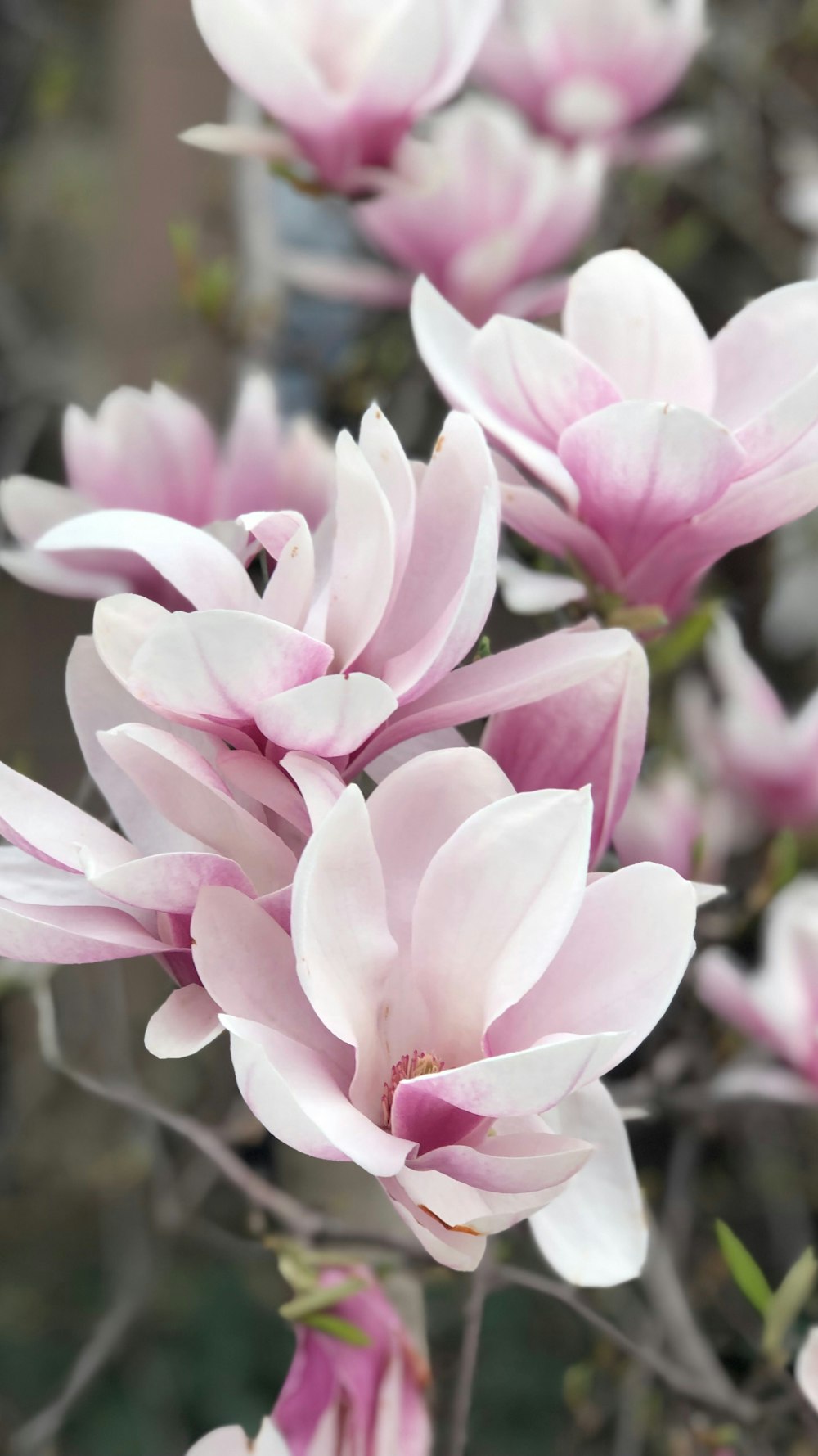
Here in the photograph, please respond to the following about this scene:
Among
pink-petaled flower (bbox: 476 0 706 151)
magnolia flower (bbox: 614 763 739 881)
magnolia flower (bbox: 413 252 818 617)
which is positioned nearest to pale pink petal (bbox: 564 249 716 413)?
magnolia flower (bbox: 413 252 818 617)

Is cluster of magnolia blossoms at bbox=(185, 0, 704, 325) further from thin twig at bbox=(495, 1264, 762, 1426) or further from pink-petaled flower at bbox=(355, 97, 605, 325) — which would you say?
thin twig at bbox=(495, 1264, 762, 1426)

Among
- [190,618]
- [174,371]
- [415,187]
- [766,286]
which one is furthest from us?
[766,286]

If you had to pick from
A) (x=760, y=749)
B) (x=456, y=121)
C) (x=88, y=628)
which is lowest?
(x=760, y=749)

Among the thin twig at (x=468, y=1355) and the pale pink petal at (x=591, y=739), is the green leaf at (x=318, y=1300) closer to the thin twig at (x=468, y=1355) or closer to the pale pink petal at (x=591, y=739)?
the thin twig at (x=468, y=1355)

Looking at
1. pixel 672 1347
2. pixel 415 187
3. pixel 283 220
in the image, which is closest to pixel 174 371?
pixel 415 187

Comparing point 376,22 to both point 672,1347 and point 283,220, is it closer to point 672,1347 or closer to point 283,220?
point 672,1347

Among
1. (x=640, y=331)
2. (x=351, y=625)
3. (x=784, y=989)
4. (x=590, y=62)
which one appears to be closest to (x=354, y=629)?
(x=351, y=625)

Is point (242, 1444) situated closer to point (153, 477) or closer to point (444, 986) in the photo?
point (444, 986)
